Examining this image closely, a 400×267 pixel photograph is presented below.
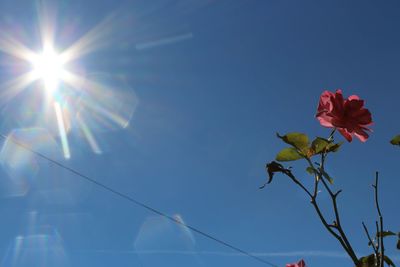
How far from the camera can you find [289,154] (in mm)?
837

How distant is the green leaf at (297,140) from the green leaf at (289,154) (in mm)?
10

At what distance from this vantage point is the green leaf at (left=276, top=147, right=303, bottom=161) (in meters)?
0.83

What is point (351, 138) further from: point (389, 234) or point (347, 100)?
point (389, 234)

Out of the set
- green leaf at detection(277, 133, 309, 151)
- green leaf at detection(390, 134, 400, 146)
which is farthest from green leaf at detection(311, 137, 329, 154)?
green leaf at detection(390, 134, 400, 146)

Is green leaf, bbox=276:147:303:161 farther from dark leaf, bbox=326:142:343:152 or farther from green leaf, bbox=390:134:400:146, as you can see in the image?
green leaf, bbox=390:134:400:146

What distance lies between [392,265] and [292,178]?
25 cm

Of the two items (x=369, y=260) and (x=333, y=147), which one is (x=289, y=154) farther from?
(x=369, y=260)

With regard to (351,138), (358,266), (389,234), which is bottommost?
(358,266)

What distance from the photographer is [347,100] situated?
2.56 feet

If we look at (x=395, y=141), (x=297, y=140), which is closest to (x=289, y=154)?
(x=297, y=140)

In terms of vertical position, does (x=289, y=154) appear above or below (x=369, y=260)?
above

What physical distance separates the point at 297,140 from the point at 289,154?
3cm

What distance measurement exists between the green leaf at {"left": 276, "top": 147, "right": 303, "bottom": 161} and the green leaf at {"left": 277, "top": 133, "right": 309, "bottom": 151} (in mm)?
10

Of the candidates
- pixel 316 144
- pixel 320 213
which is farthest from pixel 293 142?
pixel 320 213
